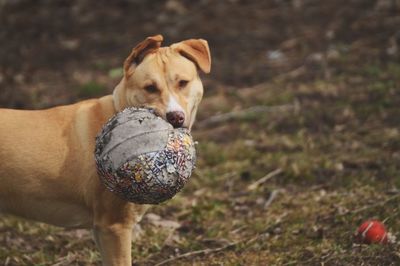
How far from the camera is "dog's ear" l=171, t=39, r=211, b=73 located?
5667mm

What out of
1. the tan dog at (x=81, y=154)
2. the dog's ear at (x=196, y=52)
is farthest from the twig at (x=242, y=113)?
the tan dog at (x=81, y=154)

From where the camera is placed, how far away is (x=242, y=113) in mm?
9352

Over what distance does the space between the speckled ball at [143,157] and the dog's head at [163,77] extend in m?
0.29

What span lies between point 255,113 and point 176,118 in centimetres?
430

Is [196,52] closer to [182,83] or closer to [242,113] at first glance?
[182,83]

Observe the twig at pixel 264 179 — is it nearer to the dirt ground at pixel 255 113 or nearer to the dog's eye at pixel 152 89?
the dirt ground at pixel 255 113

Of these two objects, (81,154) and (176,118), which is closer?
(176,118)

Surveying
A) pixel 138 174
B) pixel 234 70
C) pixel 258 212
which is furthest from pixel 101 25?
pixel 138 174

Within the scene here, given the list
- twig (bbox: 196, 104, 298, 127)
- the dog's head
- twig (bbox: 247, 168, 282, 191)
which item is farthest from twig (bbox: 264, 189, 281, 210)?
twig (bbox: 196, 104, 298, 127)

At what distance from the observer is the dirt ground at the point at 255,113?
6.29 m

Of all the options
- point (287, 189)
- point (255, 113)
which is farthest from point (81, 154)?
point (255, 113)

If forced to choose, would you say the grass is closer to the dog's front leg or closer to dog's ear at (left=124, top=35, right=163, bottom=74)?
the dog's front leg

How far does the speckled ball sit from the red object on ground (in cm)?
151

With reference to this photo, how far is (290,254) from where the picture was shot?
5934 millimetres
